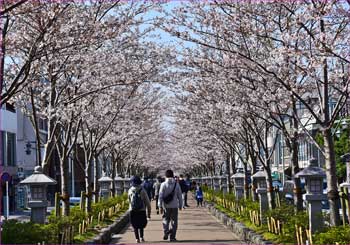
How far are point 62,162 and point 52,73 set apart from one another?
4074 millimetres

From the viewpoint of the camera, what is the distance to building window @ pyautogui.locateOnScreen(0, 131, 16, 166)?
4525 cm

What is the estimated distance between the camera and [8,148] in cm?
4681

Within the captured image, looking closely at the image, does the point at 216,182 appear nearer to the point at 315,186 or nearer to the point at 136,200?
the point at 136,200

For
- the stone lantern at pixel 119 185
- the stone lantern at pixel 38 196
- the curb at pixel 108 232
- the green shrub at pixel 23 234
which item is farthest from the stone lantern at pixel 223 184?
the green shrub at pixel 23 234

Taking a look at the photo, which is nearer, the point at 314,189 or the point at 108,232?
the point at 314,189

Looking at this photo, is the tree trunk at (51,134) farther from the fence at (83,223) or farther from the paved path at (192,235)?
the paved path at (192,235)

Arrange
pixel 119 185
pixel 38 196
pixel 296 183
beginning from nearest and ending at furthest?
pixel 38 196 → pixel 296 183 → pixel 119 185

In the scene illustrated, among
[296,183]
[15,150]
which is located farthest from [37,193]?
[15,150]

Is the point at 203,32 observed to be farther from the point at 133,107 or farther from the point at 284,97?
the point at 133,107

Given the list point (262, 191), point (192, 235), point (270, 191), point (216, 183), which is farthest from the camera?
point (216, 183)

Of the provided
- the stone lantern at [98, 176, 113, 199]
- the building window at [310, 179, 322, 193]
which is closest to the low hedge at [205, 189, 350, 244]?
the building window at [310, 179, 322, 193]

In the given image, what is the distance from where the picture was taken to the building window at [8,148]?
45250 millimetres

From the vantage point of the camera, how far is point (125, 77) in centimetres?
1695

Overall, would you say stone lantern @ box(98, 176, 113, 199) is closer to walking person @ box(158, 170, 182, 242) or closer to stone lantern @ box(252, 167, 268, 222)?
stone lantern @ box(252, 167, 268, 222)
